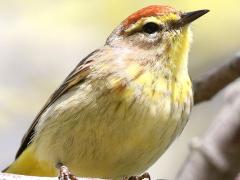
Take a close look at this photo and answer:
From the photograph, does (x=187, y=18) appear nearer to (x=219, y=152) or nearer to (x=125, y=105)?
(x=125, y=105)

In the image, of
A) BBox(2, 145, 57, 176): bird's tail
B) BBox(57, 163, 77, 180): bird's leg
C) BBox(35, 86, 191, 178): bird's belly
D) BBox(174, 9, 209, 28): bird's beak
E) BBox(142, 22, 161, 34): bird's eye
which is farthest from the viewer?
BBox(2, 145, 57, 176): bird's tail

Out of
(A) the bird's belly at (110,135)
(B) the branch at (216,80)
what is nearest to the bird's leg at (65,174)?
(A) the bird's belly at (110,135)

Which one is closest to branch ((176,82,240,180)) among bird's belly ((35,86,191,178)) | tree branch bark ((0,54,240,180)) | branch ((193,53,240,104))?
tree branch bark ((0,54,240,180))

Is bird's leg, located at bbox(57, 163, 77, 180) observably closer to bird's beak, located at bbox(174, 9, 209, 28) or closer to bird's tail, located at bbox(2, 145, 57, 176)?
bird's tail, located at bbox(2, 145, 57, 176)

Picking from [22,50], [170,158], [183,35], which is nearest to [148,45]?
[183,35]

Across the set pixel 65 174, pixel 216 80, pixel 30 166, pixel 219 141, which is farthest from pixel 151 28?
pixel 30 166

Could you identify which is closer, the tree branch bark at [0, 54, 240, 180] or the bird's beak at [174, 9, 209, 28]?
the tree branch bark at [0, 54, 240, 180]

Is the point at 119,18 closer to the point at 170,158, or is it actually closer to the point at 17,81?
the point at 17,81
